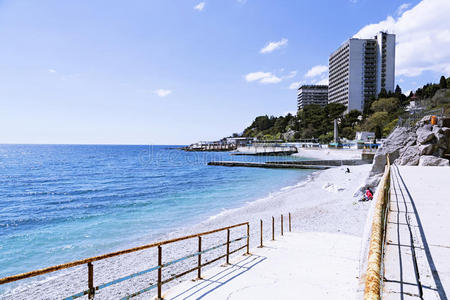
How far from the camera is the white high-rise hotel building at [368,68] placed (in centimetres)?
10388

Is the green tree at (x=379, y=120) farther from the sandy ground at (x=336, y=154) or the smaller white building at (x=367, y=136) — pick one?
the sandy ground at (x=336, y=154)

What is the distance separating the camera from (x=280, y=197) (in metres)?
24.0

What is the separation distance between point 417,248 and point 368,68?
125 meters

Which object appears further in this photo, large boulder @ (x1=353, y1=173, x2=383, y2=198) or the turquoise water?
large boulder @ (x1=353, y1=173, x2=383, y2=198)

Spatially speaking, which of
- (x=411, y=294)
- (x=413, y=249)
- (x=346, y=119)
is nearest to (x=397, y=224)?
(x=413, y=249)

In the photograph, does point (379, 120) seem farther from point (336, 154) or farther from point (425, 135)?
point (425, 135)

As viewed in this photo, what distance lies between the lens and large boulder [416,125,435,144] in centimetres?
1600

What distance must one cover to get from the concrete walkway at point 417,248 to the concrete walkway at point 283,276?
1.43 m

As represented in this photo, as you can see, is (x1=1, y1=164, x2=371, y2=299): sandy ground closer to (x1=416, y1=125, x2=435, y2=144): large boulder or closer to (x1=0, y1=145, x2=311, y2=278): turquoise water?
(x1=0, y1=145, x2=311, y2=278): turquoise water

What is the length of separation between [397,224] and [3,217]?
27.1 m

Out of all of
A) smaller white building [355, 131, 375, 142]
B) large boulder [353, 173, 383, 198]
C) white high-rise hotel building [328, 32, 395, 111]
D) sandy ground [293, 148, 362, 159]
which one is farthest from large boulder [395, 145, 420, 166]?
white high-rise hotel building [328, 32, 395, 111]

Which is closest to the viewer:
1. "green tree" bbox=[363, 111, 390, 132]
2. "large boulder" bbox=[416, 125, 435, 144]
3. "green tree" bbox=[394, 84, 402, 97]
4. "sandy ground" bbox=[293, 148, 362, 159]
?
"large boulder" bbox=[416, 125, 435, 144]

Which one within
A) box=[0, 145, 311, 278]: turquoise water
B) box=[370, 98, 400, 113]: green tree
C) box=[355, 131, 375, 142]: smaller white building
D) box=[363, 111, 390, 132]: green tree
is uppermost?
box=[370, 98, 400, 113]: green tree

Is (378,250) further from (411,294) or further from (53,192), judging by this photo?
(53,192)
